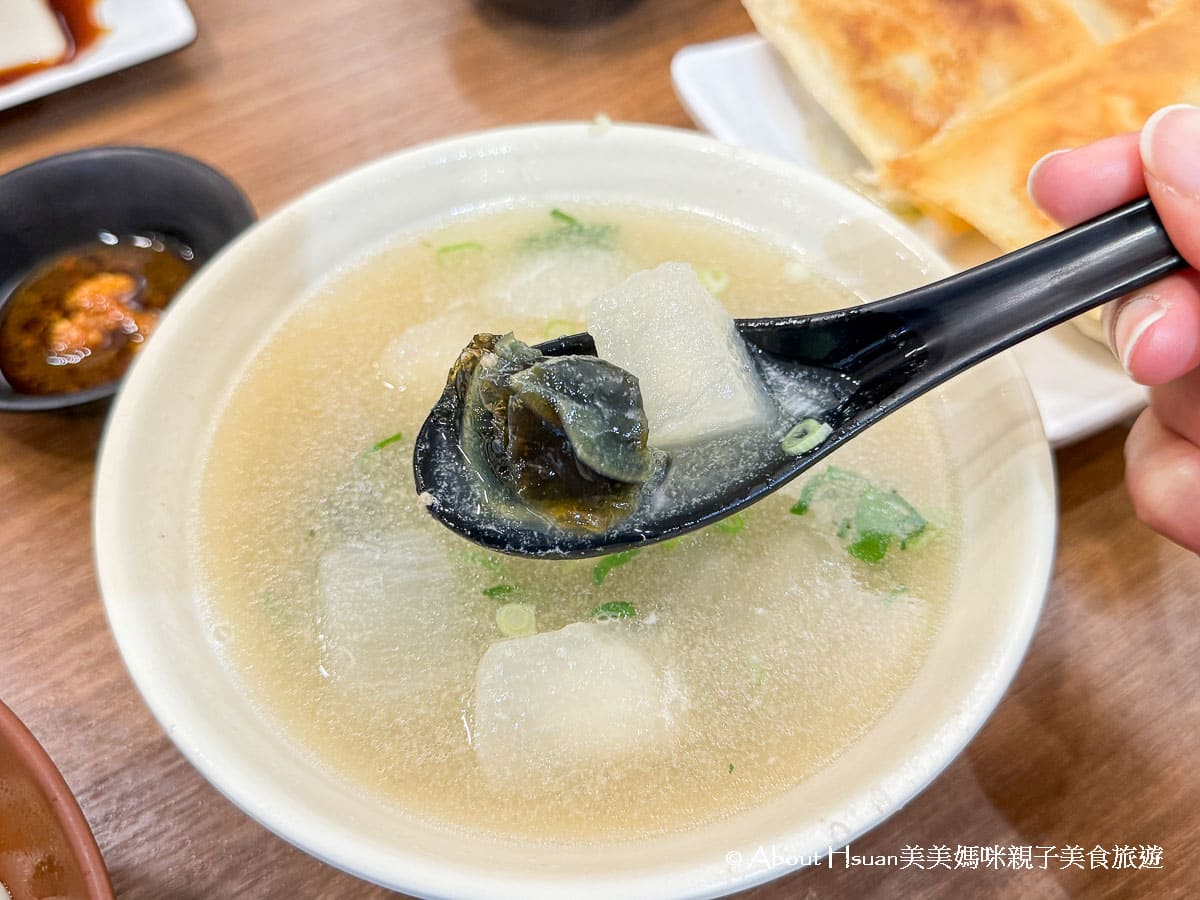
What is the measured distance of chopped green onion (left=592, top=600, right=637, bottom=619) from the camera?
3.65ft

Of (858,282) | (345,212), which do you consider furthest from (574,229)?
(858,282)

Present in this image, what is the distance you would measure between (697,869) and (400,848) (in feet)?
0.92

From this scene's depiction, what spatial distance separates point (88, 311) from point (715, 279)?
1145 mm

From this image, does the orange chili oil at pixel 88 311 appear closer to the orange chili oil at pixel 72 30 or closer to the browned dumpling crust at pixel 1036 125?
the orange chili oil at pixel 72 30

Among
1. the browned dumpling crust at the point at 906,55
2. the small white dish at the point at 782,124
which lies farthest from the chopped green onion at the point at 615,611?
the browned dumpling crust at the point at 906,55

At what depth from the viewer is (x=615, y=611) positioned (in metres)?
1.12

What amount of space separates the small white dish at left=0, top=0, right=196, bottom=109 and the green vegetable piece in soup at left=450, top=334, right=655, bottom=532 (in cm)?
148

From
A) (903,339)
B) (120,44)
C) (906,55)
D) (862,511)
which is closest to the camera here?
(903,339)

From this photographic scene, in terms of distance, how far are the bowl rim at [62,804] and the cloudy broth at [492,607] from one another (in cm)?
21

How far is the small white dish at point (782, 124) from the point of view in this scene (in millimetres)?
1579

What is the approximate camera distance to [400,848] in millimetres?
830

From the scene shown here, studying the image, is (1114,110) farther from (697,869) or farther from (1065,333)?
(697,869)

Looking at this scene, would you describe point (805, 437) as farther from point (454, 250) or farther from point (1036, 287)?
point (454, 250)

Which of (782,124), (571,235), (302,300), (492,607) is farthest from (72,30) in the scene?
(492,607)
